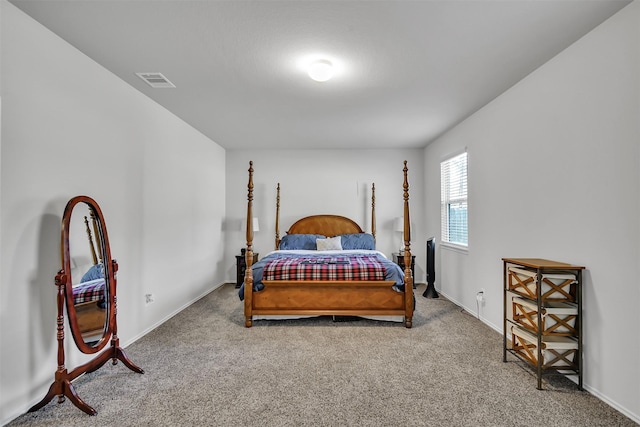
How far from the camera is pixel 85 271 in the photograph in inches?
93.4

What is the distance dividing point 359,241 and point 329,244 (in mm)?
512

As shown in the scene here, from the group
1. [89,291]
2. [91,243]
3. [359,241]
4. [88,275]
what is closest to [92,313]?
[89,291]

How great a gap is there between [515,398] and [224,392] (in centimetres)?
194

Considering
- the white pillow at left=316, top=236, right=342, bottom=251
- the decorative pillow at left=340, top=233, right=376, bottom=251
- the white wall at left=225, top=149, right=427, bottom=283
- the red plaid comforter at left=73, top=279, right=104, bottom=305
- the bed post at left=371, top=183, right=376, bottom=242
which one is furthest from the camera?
the white wall at left=225, top=149, right=427, bottom=283

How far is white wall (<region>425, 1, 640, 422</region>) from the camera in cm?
196

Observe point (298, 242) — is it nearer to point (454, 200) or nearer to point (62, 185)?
point (454, 200)

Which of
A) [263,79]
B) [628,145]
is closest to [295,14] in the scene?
[263,79]

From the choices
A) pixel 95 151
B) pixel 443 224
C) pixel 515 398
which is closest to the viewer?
pixel 515 398

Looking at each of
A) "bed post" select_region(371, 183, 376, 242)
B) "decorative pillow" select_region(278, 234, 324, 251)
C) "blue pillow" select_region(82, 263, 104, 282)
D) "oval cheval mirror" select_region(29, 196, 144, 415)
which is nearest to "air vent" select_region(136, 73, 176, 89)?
"oval cheval mirror" select_region(29, 196, 144, 415)

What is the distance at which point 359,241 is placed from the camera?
17.6 ft

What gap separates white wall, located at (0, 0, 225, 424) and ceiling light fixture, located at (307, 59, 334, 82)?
1.76 m

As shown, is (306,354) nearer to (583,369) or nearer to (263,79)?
(583,369)

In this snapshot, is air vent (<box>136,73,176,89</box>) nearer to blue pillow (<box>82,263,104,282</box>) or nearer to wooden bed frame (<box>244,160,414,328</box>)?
wooden bed frame (<box>244,160,414,328</box>)

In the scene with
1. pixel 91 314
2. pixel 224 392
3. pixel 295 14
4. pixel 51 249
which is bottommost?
pixel 224 392
